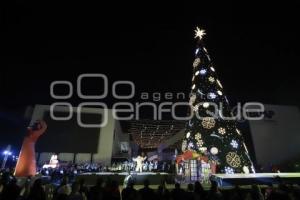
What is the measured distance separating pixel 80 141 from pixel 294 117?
26.0 metres

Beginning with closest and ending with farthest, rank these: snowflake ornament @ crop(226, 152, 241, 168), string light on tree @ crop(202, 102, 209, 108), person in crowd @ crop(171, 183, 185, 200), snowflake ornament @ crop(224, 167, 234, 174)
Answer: person in crowd @ crop(171, 183, 185, 200)
snowflake ornament @ crop(224, 167, 234, 174)
snowflake ornament @ crop(226, 152, 241, 168)
string light on tree @ crop(202, 102, 209, 108)

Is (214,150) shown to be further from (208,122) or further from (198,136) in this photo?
(208,122)

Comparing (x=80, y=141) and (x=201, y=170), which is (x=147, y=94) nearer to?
(x=201, y=170)

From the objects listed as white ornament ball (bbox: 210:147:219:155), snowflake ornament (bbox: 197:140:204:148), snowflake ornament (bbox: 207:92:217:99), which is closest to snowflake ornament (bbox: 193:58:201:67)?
snowflake ornament (bbox: 207:92:217:99)

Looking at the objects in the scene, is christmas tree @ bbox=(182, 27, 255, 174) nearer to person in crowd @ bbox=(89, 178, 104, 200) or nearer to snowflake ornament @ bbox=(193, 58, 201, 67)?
snowflake ornament @ bbox=(193, 58, 201, 67)

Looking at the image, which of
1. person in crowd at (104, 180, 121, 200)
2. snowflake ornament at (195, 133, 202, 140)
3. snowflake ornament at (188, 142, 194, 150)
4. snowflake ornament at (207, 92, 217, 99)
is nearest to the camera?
person in crowd at (104, 180, 121, 200)

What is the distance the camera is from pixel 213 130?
1259cm

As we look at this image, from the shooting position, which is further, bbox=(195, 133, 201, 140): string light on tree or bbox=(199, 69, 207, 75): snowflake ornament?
bbox=(199, 69, 207, 75): snowflake ornament

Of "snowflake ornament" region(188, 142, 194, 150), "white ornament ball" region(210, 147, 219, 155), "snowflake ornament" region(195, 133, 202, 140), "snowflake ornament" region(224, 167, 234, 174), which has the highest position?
"snowflake ornament" region(195, 133, 202, 140)

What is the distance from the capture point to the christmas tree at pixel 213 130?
12242 millimetres

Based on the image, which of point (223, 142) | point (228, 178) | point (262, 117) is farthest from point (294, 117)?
point (228, 178)

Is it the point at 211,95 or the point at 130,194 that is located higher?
the point at 211,95

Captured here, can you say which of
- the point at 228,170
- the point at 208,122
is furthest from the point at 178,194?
the point at 208,122

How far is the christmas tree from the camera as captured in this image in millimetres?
12242
